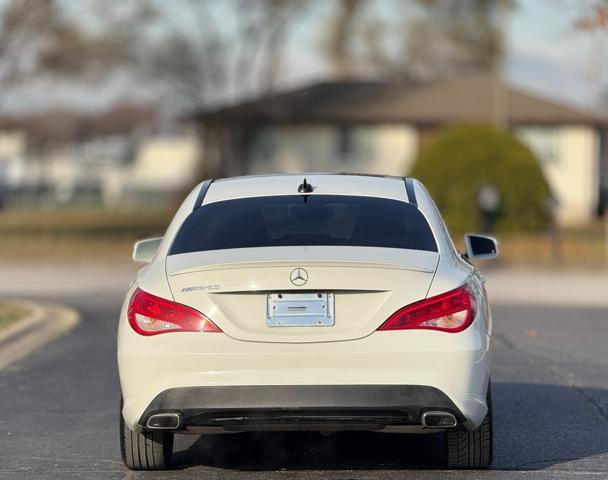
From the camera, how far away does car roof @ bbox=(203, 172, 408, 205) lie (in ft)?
26.6

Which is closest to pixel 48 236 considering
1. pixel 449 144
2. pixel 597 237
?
pixel 449 144

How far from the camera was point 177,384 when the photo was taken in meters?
6.86

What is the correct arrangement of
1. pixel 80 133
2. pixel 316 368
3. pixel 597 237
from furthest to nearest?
pixel 80 133 < pixel 597 237 < pixel 316 368

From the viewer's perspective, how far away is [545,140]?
52.8m

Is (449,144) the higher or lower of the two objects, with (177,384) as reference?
lower

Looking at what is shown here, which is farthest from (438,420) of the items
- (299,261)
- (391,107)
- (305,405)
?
(391,107)

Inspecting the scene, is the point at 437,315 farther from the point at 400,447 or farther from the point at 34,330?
the point at 34,330

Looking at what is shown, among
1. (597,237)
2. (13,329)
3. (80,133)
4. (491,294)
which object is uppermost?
(13,329)

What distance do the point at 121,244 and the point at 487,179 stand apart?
33.3 feet

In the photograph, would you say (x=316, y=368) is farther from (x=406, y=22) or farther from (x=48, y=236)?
(x=406, y=22)

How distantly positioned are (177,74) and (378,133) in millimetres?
7663

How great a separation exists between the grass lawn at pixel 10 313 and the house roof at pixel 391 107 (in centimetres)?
3460

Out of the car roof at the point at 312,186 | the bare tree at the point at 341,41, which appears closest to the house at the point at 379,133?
the bare tree at the point at 341,41

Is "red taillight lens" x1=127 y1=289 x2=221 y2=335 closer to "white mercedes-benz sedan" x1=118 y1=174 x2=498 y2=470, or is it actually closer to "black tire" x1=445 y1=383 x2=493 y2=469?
"white mercedes-benz sedan" x1=118 y1=174 x2=498 y2=470
